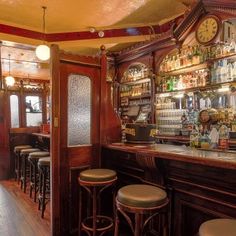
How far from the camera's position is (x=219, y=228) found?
128 centimetres

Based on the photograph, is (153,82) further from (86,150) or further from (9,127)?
(9,127)

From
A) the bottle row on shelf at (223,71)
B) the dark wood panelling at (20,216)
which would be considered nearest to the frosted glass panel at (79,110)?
the dark wood panelling at (20,216)

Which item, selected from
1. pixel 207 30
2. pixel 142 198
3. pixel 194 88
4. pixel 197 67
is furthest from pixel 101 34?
pixel 142 198

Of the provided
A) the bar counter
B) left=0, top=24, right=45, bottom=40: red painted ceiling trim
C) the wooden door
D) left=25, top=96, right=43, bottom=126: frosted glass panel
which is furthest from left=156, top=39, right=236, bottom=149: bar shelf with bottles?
left=25, top=96, right=43, bottom=126: frosted glass panel

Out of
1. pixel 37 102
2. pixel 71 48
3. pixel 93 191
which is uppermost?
pixel 71 48

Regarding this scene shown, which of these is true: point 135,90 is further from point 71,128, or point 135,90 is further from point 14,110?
point 71,128

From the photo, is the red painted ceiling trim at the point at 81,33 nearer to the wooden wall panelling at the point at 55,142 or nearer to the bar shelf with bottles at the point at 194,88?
the bar shelf with bottles at the point at 194,88

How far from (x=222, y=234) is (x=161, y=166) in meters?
1.04

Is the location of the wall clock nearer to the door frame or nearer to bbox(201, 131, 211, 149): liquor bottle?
bbox(201, 131, 211, 149): liquor bottle

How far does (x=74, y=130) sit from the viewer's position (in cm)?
270

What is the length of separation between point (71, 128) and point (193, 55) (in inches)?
113

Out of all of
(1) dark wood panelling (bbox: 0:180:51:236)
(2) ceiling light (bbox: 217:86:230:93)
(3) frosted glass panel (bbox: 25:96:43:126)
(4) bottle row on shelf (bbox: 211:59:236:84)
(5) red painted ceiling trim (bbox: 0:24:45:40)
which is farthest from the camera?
(3) frosted glass panel (bbox: 25:96:43:126)

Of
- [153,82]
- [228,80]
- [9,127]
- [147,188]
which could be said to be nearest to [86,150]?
[147,188]

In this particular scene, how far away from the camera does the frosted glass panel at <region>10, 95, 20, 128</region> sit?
675 cm
